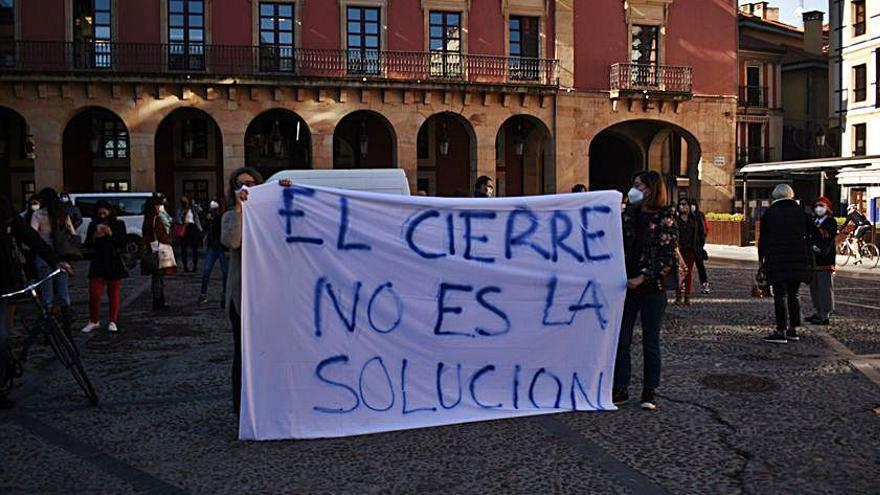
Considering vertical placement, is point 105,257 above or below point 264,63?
below

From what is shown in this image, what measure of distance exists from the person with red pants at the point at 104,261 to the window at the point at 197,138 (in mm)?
22018

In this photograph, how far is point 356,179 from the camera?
13695 millimetres

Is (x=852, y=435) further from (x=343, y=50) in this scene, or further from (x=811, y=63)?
(x=811, y=63)

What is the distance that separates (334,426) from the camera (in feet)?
17.6

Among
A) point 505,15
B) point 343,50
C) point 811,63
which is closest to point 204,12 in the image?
point 343,50

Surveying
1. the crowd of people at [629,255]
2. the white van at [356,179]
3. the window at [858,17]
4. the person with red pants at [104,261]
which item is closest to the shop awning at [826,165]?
the window at [858,17]

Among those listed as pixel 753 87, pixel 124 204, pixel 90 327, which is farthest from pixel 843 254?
pixel 753 87

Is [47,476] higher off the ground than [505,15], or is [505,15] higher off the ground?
[505,15]

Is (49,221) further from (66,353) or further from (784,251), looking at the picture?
(784,251)

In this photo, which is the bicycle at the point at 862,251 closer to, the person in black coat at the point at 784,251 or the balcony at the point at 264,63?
the balcony at the point at 264,63

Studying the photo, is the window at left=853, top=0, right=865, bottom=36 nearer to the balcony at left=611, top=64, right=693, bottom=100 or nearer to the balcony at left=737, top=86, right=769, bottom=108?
the balcony at left=737, top=86, right=769, bottom=108

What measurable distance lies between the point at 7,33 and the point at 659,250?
2766 cm

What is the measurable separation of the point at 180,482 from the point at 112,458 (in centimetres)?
72

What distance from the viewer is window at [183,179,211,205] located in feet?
104
